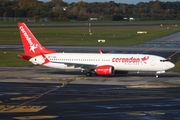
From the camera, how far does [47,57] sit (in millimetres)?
59656

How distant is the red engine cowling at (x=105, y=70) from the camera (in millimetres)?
56375

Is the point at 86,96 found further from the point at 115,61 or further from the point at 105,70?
the point at 115,61

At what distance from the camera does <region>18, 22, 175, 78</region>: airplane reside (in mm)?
56406

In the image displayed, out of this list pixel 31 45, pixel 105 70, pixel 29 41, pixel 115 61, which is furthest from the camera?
pixel 29 41

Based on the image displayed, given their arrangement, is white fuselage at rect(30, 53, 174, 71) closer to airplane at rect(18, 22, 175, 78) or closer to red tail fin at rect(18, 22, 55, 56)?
airplane at rect(18, 22, 175, 78)

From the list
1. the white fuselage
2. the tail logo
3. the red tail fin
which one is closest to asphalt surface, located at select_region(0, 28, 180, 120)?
the white fuselage

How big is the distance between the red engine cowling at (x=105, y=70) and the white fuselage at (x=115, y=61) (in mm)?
724

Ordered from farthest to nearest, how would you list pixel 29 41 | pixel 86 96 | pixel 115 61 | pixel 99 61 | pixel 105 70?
pixel 29 41 → pixel 99 61 → pixel 115 61 → pixel 105 70 → pixel 86 96

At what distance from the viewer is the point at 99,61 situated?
190ft

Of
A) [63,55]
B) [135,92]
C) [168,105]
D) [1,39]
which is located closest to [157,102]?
[168,105]

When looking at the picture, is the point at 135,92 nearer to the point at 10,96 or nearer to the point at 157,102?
the point at 157,102

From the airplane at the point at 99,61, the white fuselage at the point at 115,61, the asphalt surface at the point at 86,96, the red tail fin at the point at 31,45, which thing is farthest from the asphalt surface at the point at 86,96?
the red tail fin at the point at 31,45

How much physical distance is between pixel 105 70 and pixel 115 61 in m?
1.75

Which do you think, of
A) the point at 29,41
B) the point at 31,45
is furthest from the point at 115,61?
the point at 29,41
